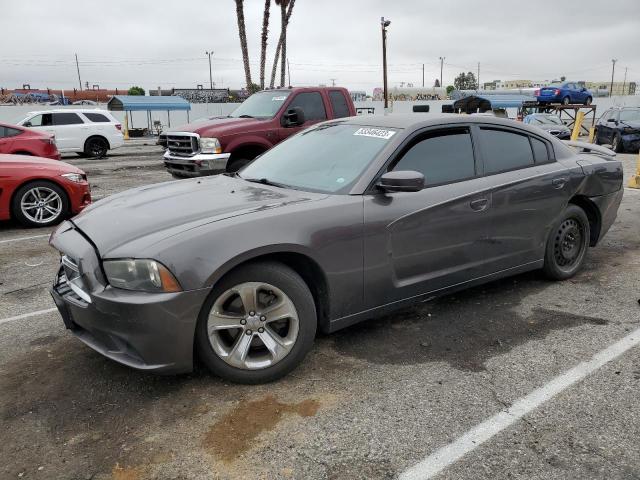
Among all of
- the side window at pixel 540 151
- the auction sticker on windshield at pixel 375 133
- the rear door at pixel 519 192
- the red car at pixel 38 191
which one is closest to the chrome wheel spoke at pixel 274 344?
the auction sticker on windshield at pixel 375 133

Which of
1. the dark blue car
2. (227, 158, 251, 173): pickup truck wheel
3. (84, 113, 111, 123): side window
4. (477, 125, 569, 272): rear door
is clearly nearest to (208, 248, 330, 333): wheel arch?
(477, 125, 569, 272): rear door

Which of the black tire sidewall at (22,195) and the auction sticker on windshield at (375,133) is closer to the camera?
the auction sticker on windshield at (375,133)

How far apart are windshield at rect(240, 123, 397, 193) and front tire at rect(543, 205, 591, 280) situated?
6.28ft

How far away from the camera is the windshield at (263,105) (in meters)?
9.66

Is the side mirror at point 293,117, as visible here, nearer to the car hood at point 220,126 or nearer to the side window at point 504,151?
the car hood at point 220,126

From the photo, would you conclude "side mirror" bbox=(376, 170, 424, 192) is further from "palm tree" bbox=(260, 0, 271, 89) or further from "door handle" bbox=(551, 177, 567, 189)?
"palm tree" bbox=(260, 0, 271, 89)

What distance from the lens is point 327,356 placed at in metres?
3.55

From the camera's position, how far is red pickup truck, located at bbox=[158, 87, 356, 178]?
8.91 meters

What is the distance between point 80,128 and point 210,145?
10.7 meters

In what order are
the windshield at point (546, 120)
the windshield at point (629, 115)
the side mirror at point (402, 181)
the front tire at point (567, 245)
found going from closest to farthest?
the side mirror at point (402, 181) → the front tire at point (567, 245) → the windshield at point (629, 115) → the windshield at point (546, 120)

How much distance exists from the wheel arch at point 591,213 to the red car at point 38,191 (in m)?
6.31

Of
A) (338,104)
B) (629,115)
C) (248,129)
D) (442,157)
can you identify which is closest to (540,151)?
(442,157)

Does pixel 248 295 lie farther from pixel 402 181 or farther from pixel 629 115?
pixel 629 115

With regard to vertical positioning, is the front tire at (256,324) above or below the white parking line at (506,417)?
above
